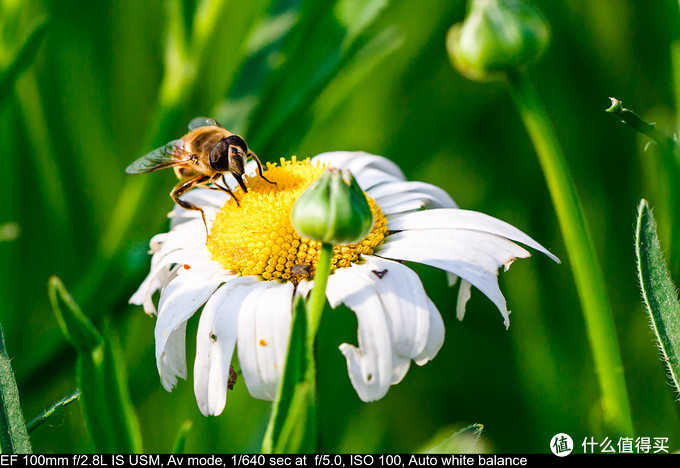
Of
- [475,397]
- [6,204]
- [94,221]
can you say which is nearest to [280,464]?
[475,397]

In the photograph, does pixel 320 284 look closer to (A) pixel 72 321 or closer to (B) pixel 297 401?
(B) pixel 297 401

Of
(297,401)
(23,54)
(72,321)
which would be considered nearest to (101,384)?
(72,321)

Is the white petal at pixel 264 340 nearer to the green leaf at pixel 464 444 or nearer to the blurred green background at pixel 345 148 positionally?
the green leaf at pixel 464 444

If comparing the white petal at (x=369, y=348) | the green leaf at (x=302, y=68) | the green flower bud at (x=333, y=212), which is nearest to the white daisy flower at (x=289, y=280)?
the white petal at (x=369, y=348)

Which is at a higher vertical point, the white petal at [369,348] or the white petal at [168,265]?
the white petal at [168,265]

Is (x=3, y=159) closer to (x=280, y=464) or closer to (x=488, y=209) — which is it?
(x=488, y=209)

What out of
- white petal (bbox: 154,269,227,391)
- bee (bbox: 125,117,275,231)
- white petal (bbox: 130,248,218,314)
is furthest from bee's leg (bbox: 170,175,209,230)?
white petal (bbox: 154,269,227,391)
